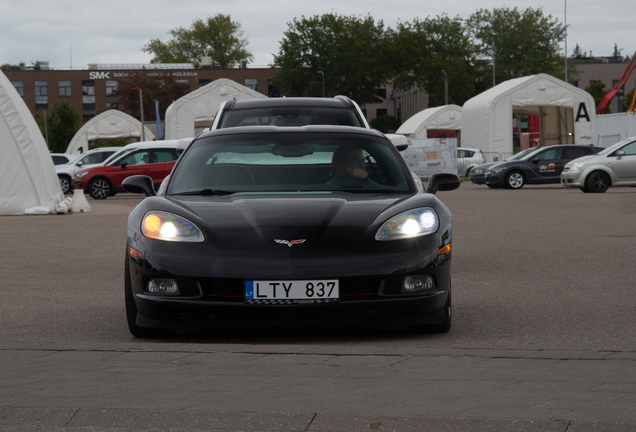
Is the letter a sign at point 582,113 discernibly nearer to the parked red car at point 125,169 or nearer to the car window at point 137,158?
the parked red car at point 125,169

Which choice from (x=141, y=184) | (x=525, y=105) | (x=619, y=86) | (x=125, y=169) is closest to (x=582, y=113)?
(x=525, y=105)

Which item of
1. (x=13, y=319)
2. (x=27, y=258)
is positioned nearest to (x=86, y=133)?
(x=27, y=258)

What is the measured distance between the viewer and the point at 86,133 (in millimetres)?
63219

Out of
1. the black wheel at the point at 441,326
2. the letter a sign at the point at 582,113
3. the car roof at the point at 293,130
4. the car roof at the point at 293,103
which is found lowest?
the black wheel at the point at 441,326

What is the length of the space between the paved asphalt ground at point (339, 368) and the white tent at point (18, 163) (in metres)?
13.1

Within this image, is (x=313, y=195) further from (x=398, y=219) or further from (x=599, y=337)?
(x=599, y=337)

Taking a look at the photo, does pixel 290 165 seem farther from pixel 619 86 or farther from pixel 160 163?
pixel 619 86

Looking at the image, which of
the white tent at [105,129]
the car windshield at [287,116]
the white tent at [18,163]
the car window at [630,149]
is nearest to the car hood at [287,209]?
the car windshield at [287,116]

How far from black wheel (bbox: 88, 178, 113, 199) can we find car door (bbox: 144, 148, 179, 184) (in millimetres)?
1455

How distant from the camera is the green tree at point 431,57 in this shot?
265ft

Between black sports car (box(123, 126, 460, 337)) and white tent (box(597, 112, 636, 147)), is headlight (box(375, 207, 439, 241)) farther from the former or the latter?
white tent (box(597, 112, 636, 147))

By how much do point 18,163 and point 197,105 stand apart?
78.2 feet

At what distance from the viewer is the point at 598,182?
2772 cm

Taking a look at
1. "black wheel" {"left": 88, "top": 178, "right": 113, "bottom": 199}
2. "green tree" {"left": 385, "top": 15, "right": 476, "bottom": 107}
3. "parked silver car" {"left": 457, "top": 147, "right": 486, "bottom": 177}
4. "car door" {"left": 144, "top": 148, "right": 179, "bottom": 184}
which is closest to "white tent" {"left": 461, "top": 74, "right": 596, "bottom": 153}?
"parked silver car" {"left": 457, "top": 147, "right": 486, "bottom": 177}
